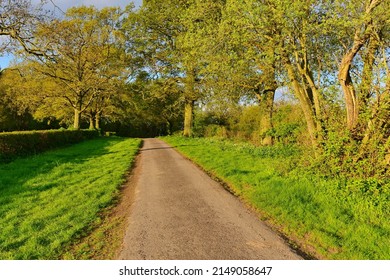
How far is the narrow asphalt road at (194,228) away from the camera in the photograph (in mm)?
5465

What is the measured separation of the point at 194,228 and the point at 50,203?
4.61 meters

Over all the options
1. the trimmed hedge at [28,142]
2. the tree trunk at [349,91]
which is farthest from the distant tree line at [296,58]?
the trimmed hedge at [28,142]

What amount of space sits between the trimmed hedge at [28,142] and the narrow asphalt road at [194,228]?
10880mm

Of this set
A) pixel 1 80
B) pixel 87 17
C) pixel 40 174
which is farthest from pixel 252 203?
pixel 1 80

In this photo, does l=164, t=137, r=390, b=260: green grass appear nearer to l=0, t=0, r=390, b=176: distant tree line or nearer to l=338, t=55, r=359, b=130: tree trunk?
l=0, t=0, r=390, b=176: distant tree line

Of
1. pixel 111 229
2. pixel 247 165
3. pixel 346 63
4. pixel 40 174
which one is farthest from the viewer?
pixel 247 165

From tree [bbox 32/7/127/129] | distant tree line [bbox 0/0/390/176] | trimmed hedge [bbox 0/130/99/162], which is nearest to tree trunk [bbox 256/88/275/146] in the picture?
distant tree line [bbox 0/0/390/176]

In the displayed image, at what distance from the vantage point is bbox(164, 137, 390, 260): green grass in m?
5.85

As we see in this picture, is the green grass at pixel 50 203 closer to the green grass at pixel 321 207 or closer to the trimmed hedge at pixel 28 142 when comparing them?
the trimmed hedge at pixel 28 142

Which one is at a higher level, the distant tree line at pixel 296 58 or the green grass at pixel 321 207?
the distant tree line at pixel 296 58

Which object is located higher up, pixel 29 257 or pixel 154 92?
pixel 154 92
